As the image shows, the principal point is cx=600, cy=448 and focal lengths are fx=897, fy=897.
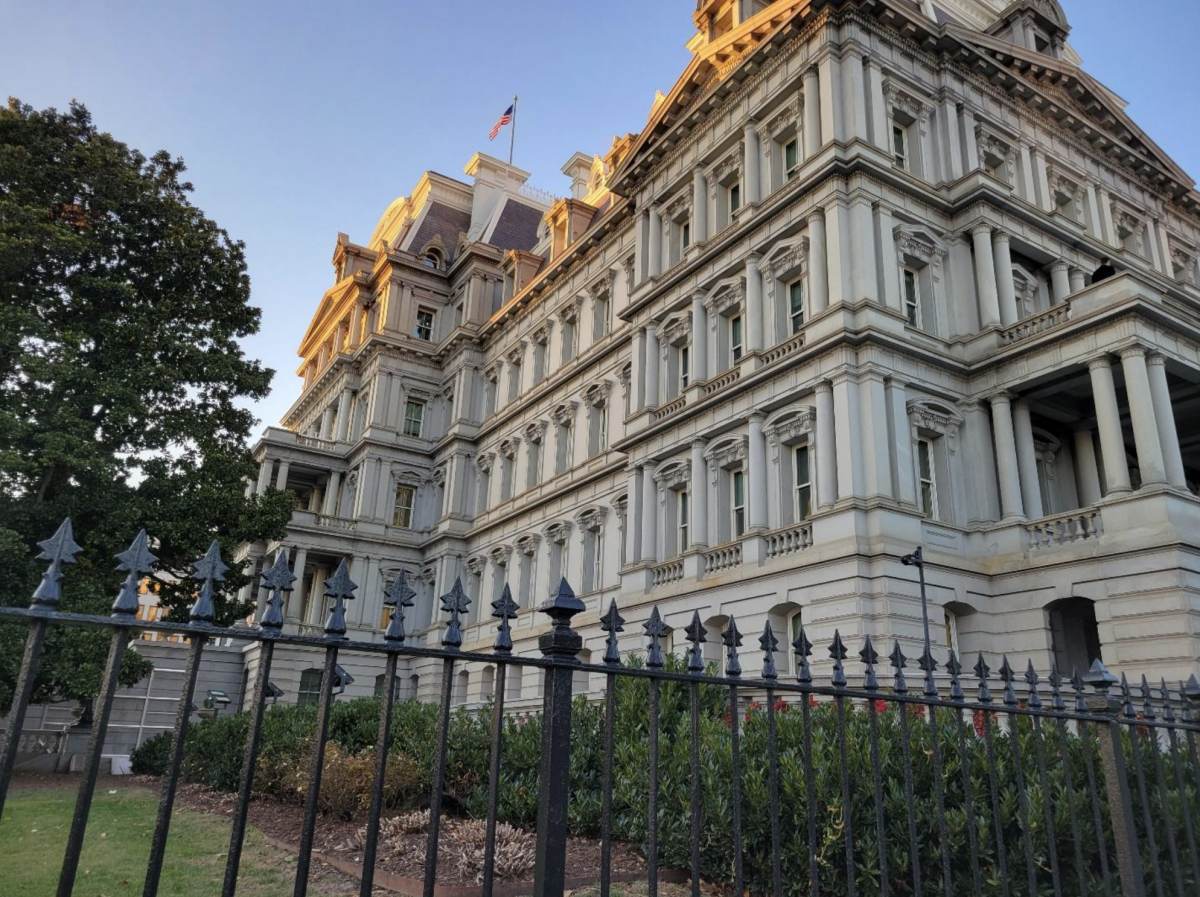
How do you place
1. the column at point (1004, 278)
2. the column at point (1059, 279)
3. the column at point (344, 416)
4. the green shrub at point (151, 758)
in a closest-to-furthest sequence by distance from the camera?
the green shrub at point (151, 758) < the column at point (1004, 278) < the column at point (1059, 279) < the column at point (344, 416)

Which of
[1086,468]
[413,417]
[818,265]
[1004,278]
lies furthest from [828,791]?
[413,417]

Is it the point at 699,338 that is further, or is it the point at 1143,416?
the point at 699,338

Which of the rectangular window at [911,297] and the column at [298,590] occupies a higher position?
the rectangular window at [911,297]

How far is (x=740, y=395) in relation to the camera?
2197 centimetres

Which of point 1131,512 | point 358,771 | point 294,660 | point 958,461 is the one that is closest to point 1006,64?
point 958,461

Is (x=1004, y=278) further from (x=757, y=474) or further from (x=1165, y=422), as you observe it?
(x=757, y=474)

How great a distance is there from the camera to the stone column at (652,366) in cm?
2548

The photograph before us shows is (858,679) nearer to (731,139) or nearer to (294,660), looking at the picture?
(731,139)

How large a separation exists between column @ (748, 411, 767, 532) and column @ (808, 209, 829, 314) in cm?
295

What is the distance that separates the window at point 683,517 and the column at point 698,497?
663 mm

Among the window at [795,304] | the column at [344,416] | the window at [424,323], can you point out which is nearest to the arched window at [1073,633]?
the window at [795,304]

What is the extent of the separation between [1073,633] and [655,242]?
51.0 ft

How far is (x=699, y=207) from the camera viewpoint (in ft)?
83.4

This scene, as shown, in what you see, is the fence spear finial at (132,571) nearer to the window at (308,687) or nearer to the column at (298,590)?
the column at (298,590)
